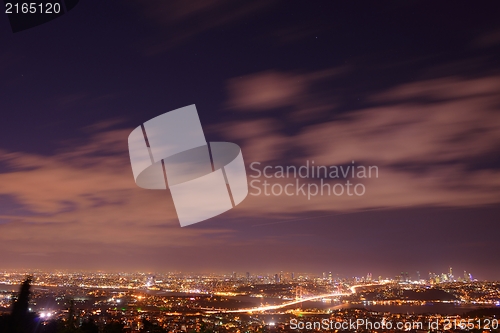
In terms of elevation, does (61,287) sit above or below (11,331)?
above

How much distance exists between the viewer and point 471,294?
84.5 feet

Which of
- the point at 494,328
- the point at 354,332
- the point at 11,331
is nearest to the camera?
the point at 11,331

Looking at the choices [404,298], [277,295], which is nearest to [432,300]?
[404,298]

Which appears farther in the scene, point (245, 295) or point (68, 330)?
point (245, 295)

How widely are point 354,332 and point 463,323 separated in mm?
2841

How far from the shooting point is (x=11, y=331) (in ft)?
23.0

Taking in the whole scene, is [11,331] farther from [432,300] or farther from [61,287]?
[61,287]

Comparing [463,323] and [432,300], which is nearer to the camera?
Result: [463,323]

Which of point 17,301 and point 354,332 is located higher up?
point 17,301

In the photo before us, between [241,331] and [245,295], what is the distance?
25.3 meters

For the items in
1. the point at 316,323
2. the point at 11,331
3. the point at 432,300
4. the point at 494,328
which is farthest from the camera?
the point at 432,300

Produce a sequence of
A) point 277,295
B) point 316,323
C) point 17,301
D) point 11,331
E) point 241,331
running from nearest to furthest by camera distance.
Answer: point 11,331 < point 17,301 < point 241,331 < point 316,323 < point 277,295

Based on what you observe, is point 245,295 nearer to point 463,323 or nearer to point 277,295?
point 277,295

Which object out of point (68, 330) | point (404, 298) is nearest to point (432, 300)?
point (404, 298)
